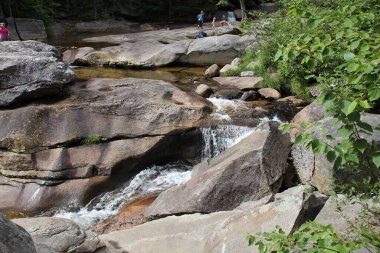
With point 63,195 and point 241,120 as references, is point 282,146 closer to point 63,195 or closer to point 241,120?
point 241,120

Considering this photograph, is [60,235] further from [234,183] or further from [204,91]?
[204,91]

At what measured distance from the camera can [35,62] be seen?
11430 millimetres

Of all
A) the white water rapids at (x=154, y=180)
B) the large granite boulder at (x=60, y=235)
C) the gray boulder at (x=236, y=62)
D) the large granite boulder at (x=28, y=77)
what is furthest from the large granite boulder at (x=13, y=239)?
the gray boulder at (x=236, y=62)

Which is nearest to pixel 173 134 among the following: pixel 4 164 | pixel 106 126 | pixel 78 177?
pixel 106 126

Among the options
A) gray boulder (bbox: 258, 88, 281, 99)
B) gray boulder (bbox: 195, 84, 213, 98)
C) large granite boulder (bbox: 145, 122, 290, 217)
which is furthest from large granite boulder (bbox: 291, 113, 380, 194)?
gray boulder (bbox: 195, 84, 213, 98)

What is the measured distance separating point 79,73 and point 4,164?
851 cm

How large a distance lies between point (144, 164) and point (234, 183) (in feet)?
11.2

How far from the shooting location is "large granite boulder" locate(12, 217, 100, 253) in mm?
5707

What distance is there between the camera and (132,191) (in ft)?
32.6

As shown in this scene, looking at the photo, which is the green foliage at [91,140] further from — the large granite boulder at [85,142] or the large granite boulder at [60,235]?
the large granite boulder at [60,235]

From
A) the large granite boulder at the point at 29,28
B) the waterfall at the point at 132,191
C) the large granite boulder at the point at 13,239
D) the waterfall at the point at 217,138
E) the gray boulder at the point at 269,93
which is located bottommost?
the waterfall at the point at 132,191

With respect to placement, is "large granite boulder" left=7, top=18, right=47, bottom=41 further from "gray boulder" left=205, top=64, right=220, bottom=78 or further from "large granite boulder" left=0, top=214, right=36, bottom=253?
"large granite boulder" left=0, top=214, right=36, bottom=253

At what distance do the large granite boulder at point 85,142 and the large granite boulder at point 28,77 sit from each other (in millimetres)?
455

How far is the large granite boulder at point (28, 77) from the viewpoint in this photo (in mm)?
10984
